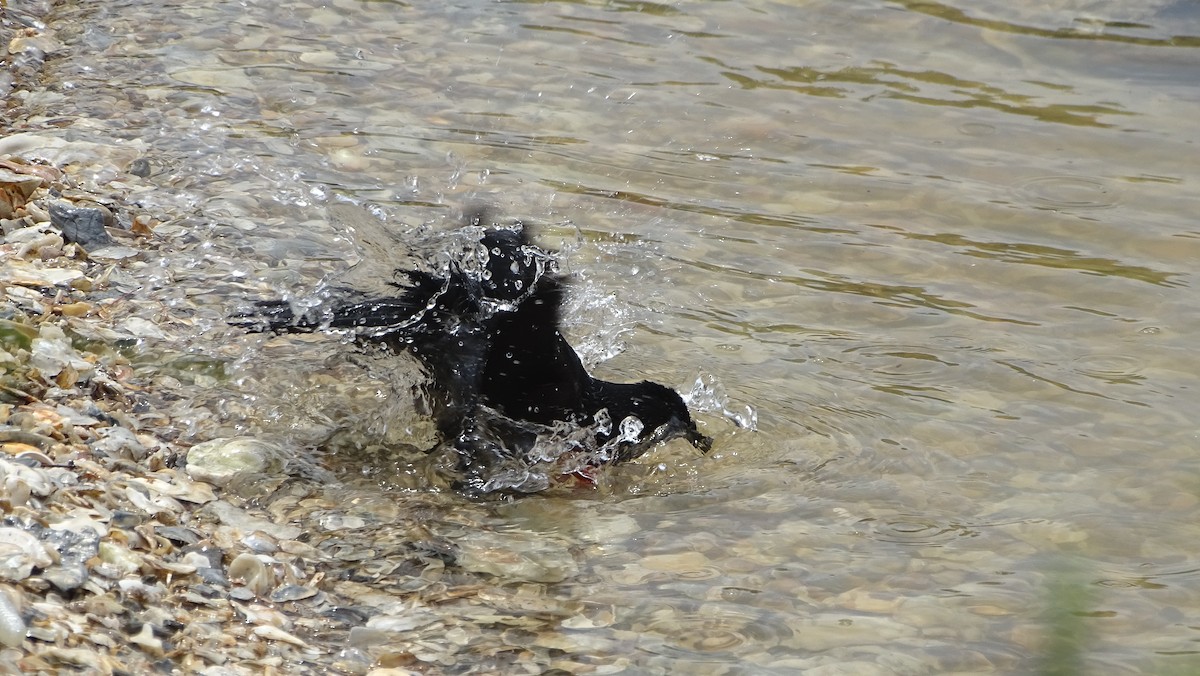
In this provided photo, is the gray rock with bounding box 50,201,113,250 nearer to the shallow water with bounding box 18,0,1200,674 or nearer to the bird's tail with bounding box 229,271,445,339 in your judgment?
the shallow water with bounding box 18,0,1200,674

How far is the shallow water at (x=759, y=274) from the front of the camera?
3537mm

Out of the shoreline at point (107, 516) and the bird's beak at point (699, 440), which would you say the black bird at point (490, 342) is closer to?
→ the bird's beak at point (699, 440)

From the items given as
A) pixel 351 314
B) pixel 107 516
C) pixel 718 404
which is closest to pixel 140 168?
pixel 351 314

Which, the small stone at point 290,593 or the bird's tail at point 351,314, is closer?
the small stone at point 290,593

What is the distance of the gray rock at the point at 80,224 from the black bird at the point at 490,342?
1.09m

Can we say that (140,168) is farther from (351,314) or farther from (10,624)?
(10,624)

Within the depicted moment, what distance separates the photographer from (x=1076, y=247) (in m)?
5.96

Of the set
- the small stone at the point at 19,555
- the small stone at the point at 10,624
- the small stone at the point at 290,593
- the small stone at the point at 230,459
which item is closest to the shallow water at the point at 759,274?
the small stone at the point at 230,459

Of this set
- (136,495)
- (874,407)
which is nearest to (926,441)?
(874,407)

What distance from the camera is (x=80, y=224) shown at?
479cm

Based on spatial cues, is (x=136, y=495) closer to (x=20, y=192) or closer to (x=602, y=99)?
(x=20, y=192)

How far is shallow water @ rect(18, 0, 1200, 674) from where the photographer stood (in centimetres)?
354

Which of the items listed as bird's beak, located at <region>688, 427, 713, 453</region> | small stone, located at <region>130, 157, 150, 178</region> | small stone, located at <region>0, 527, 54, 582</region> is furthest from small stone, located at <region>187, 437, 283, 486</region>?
small stone, located at <region>130, 157, 150, 178</region>

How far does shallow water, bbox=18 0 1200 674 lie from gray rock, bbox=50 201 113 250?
0.22 metres
